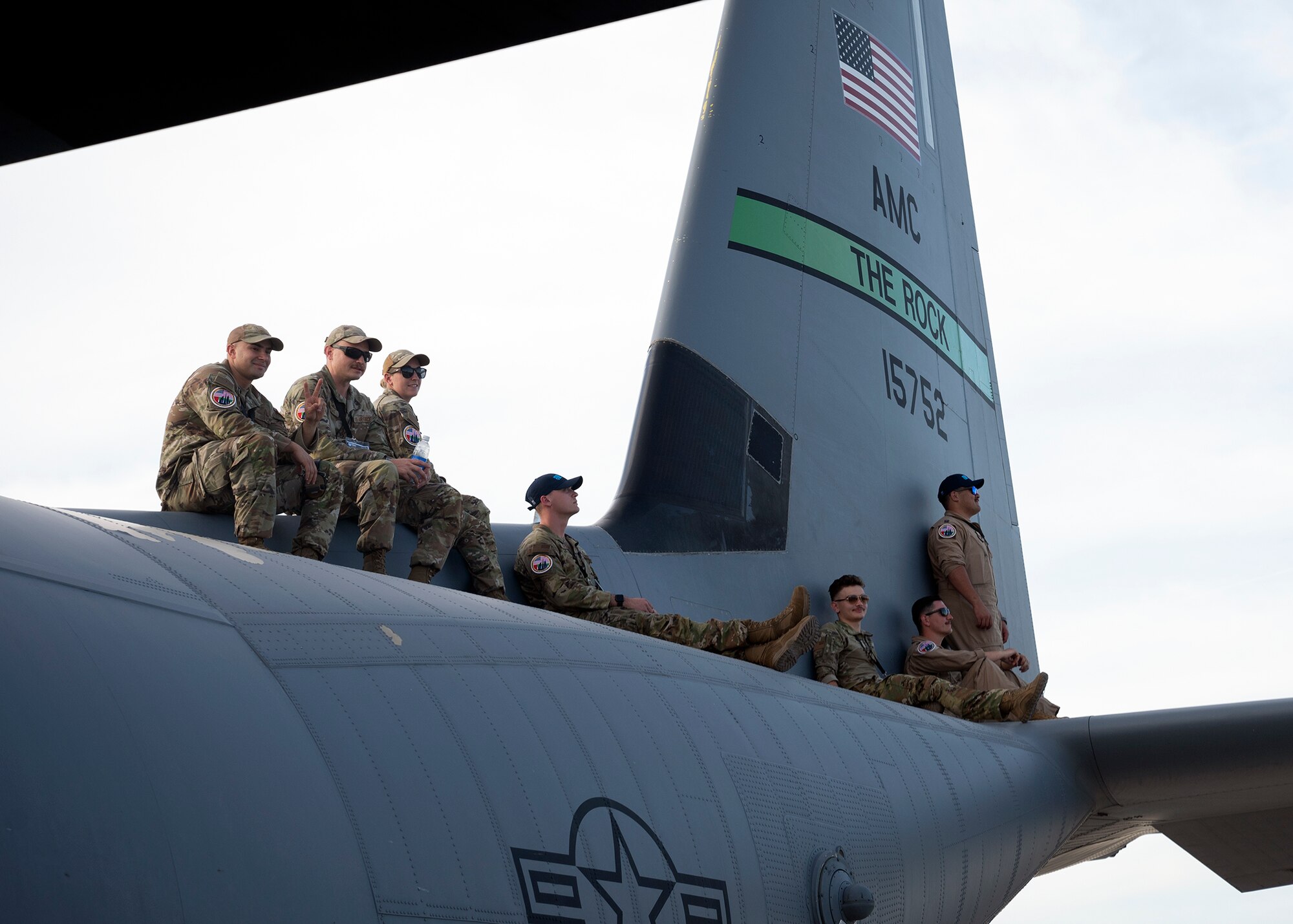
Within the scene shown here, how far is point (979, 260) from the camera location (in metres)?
11.2

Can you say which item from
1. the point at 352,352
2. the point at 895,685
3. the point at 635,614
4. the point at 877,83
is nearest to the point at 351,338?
the point at 352,352

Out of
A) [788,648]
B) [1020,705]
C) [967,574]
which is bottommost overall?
[1020,705]

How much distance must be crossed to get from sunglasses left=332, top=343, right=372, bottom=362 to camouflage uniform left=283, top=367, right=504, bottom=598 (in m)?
0.14

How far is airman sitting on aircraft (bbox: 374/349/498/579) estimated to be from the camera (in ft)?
19.9

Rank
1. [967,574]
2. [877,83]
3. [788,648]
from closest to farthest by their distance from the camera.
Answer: [788,648]
[967,574]
[877,83]

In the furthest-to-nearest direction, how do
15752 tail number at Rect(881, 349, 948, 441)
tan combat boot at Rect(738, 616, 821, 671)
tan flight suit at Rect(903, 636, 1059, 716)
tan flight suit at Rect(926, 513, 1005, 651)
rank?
15752 tail number at Rect(881, 349, 948, 441) → tan flight suit at Rect(926, 513, 1005, 651) → tan flight suit at Rect(903, 636, 1059, 716) → tan combat boot at Rect(738, 616, 821, 671)

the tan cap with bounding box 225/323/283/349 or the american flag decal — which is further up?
the american flag decal

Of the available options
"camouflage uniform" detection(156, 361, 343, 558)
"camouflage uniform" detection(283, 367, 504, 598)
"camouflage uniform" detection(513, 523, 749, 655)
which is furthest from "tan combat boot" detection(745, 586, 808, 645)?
"camouflage uniform" detection(156, 361, 343, 558)

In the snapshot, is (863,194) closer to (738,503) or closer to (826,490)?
(826,490)

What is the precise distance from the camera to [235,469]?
503 cm

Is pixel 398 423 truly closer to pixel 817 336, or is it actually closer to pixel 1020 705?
pixel 817 336

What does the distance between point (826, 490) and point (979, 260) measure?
3987 mm

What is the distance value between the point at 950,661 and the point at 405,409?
4.01 m

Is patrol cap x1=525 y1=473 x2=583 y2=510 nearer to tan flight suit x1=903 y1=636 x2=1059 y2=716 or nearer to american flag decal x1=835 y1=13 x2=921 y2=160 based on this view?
tan flight suit x1=903 y1=636 x2=1059 y2=716
